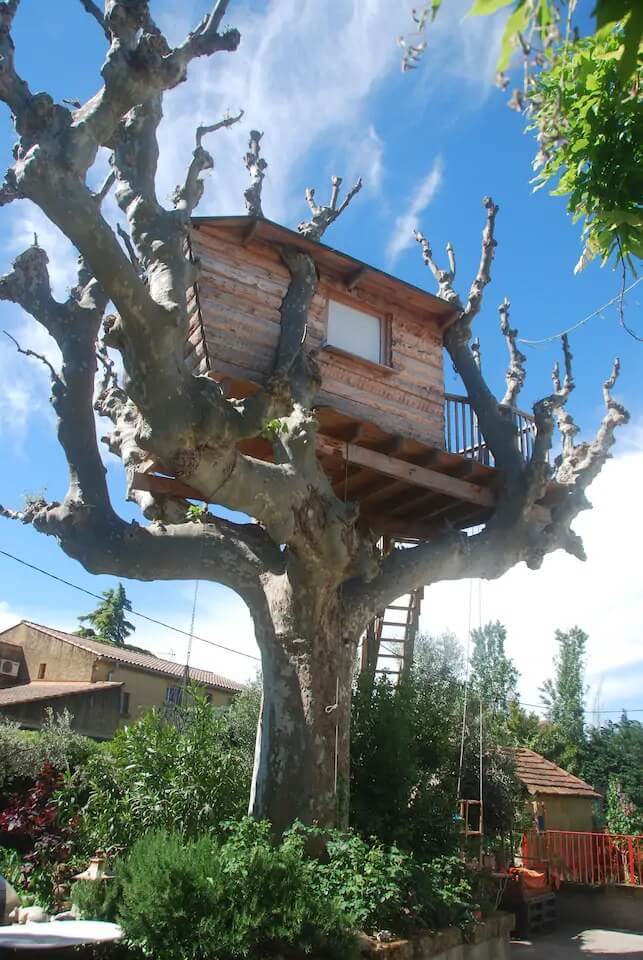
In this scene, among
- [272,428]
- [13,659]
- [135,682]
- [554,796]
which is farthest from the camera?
[13,659]

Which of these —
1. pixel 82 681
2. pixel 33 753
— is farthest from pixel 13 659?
pixel 33 753

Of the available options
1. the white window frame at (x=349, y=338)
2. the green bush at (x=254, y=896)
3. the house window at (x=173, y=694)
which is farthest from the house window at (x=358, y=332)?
the house window at (x=173, y=694)

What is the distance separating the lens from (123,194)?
7.57 metres

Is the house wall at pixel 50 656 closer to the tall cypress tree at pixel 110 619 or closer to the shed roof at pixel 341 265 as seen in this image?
the tall cypress tree at pixel 110 619

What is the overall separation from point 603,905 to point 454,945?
846cm

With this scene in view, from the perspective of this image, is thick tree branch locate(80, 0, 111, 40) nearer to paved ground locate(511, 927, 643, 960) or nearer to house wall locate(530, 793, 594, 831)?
paved ground locate(511, 927, 643, 960)

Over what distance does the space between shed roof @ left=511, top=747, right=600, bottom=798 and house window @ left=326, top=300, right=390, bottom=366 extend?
10729 mm

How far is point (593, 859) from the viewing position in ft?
48.6

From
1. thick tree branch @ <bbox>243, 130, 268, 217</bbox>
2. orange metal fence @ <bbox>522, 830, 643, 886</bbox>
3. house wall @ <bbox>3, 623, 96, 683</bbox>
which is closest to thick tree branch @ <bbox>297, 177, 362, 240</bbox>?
thick tree branch @ <bbox>243, 130, 268, 217</bbox>

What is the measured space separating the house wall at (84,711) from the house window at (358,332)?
20.3m

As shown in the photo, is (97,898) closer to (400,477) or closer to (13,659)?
(400,477)

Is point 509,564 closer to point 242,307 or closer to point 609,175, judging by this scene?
point 242,307

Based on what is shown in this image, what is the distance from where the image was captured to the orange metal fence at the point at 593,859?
14508 millimetres

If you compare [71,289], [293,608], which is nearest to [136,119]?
[71,289]
